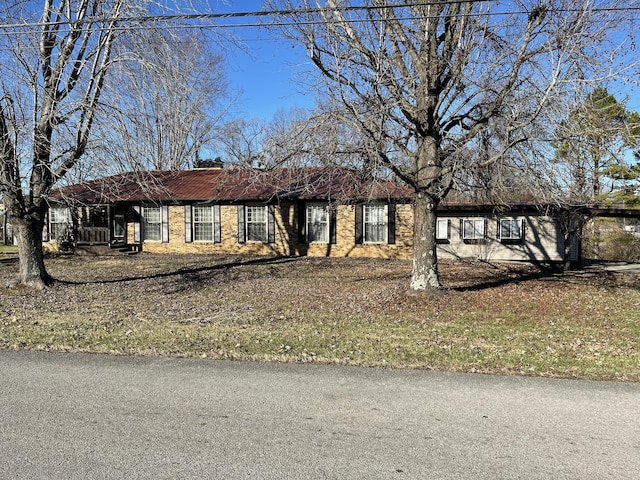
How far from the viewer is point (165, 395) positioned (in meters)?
4.78

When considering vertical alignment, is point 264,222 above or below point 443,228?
above

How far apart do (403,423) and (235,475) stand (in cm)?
155

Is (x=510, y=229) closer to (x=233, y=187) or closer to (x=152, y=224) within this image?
(x=233, y=187)

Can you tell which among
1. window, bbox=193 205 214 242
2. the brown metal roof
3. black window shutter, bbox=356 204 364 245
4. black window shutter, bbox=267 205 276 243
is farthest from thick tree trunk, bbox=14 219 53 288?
black window shutter, bbox=356 204 364 245

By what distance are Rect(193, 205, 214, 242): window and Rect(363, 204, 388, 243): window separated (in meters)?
7.33

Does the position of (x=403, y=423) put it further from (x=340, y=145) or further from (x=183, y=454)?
(x=340, y=145)

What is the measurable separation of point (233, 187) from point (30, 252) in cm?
770

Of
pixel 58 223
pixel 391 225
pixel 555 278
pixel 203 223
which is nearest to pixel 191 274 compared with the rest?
pixel 203 223

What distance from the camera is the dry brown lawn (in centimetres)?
642

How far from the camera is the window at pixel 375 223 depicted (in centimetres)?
2098

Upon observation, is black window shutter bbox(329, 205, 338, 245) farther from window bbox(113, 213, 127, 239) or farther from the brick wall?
window bbox(113, 213, 127, 239)

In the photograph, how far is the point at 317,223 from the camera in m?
21.6

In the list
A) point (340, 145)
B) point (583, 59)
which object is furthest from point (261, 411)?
point (583, 59)

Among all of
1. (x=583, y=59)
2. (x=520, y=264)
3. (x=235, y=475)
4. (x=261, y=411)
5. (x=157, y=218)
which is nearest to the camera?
(x=235, y=475)
